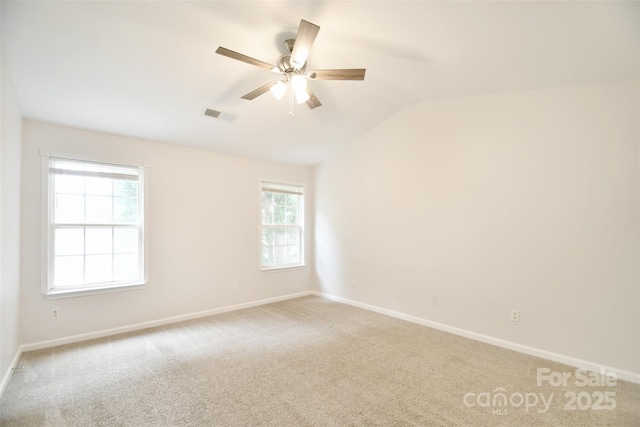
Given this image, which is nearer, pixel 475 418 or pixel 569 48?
pixel 475 418

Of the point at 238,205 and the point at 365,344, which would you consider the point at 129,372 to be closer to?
the point at 365,344

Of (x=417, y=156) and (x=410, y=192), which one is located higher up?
(x=417, y=156)

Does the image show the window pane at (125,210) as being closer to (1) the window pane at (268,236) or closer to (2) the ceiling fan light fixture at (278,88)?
(1) the window pane at (268,236)

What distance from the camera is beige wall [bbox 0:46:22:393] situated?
7.52 feet

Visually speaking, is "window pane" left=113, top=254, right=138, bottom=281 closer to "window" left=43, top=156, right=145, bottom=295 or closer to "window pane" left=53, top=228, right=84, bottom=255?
"window" left=43, top=156, right=145, bottom=295

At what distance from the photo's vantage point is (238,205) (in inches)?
186

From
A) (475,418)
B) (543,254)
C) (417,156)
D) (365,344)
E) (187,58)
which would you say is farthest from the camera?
(417,156)

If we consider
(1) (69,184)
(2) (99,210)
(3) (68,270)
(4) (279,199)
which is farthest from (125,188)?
(4) (279,199)

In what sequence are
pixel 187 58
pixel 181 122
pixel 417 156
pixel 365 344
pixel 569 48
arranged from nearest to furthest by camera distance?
pixel 569 48 < pixel 187 58 < pixel 365 344 < pixel 181 122 < pixel 417 156

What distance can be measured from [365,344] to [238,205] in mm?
2789

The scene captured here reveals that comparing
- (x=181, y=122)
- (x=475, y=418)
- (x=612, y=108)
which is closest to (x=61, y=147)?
(x=181, y=122)

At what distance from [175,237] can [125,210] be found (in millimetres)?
685

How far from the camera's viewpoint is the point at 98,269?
3.56 meters

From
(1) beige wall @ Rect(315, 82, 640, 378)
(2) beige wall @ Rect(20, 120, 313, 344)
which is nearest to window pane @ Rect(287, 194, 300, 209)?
(2) beige wall @ Rect(20, 120, 313, 344)
